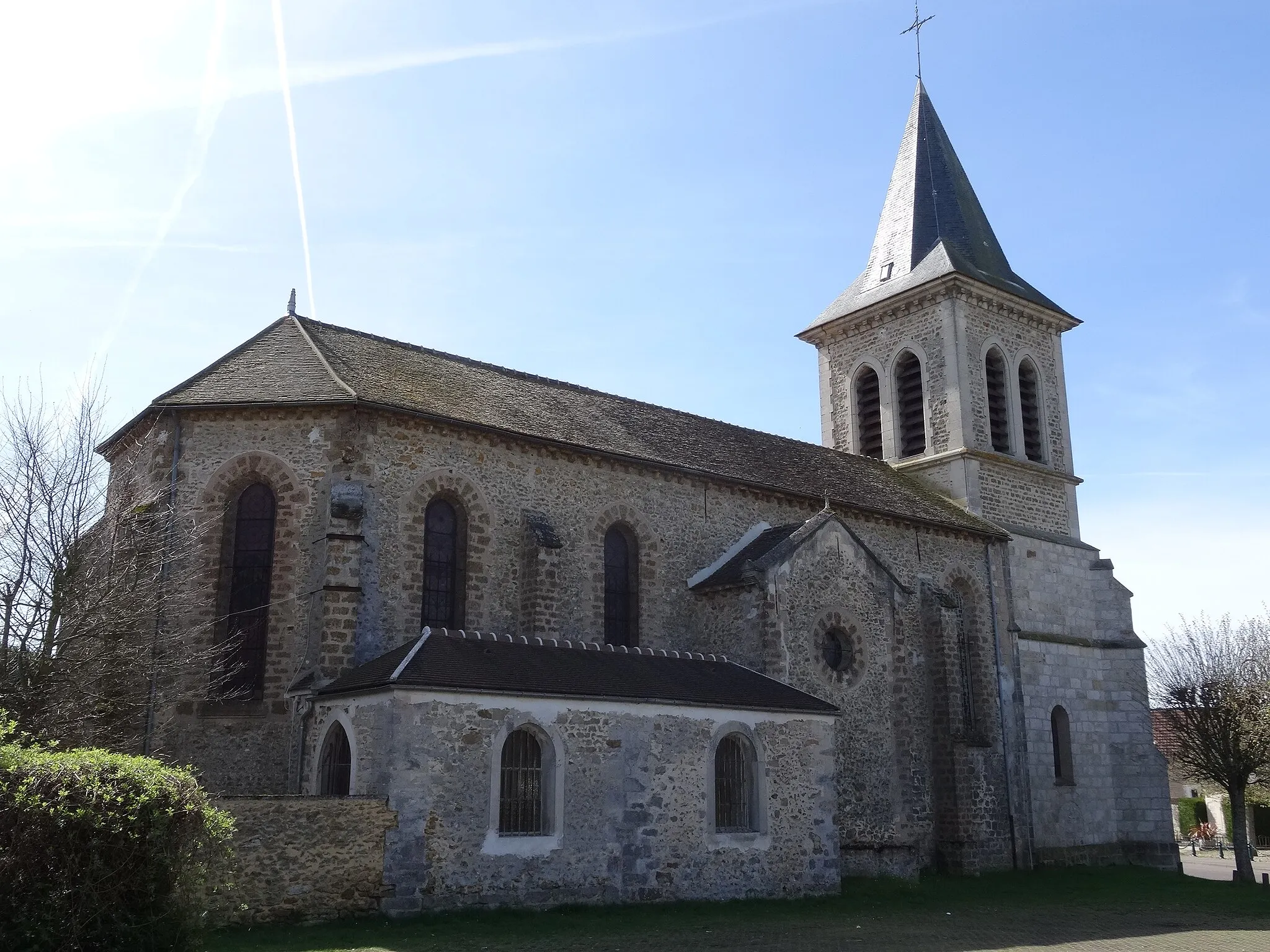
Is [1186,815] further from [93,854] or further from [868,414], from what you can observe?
[93,854]

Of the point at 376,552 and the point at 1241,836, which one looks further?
the point at 1241,836

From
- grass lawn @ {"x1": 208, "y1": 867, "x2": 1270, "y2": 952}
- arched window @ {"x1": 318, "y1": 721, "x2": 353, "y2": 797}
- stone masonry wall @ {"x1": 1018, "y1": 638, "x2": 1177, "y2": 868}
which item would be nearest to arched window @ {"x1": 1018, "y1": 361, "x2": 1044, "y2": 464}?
stone masonry wall @ {"x1": 1018, "y1": 638, "x2": 1177, "y2": 868}

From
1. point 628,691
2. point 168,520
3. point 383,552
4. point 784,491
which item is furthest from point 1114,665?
point 168,520

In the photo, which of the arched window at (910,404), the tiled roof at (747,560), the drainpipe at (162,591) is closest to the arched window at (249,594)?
the drainpipe at (162,591)

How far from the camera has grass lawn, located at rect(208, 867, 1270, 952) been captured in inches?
481

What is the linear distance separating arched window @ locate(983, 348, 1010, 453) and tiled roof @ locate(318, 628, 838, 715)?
1380cm

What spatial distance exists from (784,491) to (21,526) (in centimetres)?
1414

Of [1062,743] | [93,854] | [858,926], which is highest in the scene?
[1062,743]

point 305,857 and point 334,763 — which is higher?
point 334,763

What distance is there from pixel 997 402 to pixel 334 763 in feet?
70.9

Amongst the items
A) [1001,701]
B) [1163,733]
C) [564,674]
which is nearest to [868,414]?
[1001,701]

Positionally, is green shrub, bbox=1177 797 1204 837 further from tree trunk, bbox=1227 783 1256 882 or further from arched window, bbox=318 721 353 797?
arched window, bbox=318 721 353 797

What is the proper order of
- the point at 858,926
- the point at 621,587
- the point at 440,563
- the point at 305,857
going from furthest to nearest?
1. the point at 621,587
2. the point at 440,563
3. the point at 858,926
4. the point at 305,857

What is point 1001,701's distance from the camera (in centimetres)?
2559
